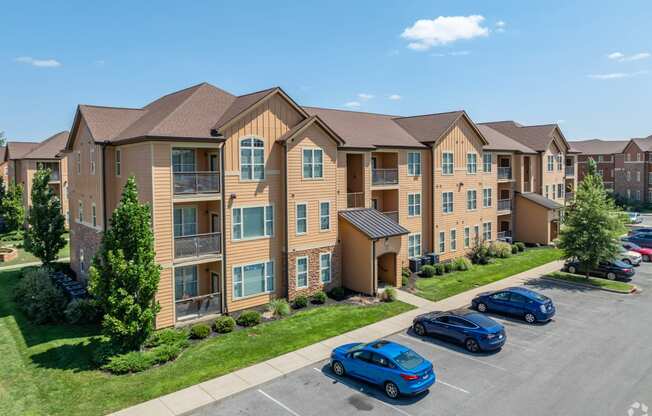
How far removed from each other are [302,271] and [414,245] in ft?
36.4

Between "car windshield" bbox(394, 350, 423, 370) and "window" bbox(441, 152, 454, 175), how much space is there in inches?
852

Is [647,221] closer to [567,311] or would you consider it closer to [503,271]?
[503,271]

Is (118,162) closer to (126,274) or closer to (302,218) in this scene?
(126,274)

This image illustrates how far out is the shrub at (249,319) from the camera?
2170cm

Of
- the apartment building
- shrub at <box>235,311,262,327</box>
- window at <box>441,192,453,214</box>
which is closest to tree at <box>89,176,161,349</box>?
the apartment building

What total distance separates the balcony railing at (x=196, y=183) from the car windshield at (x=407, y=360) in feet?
40.0

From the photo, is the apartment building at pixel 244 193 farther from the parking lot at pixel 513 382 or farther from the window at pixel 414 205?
the parking lot at pixel 513 382

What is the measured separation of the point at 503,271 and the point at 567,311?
8.54 m

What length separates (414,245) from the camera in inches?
1314

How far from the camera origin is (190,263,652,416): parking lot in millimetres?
14453

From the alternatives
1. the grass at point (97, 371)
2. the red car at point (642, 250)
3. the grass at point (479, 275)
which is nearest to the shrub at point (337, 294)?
the grass at point (97, 371)

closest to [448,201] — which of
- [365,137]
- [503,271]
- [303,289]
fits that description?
[503,271]

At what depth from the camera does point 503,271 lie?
32.9m

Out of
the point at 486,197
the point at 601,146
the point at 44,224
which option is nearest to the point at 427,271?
the point at 486,197
